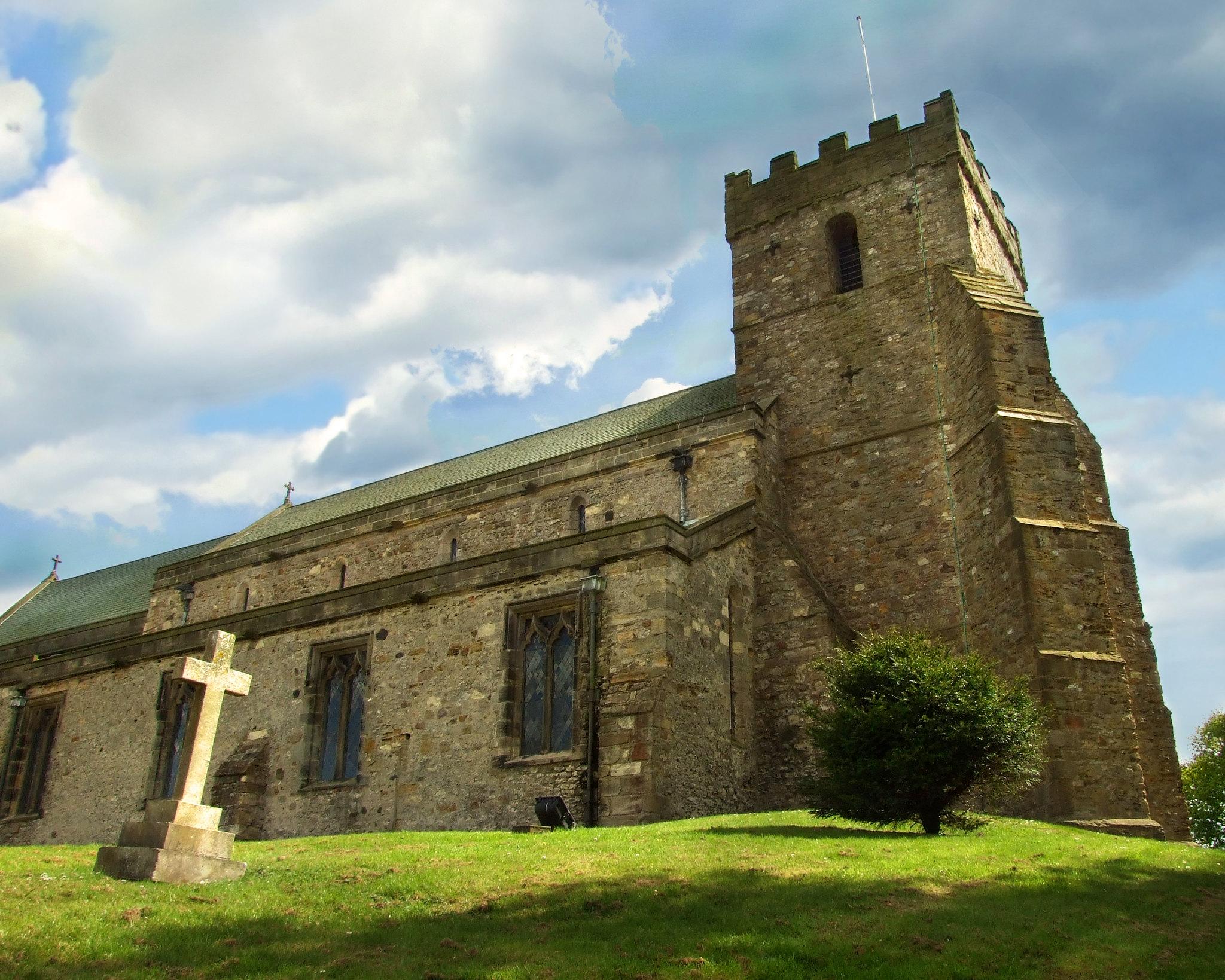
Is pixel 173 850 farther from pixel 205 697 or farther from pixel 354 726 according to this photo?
pixel 354 726

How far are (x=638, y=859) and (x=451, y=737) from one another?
22.7 ft

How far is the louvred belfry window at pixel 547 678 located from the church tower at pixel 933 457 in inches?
151

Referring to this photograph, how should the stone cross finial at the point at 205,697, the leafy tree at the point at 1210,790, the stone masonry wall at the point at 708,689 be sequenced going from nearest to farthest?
the stone cross finial at the point at 205,697 < the stone masonry wall at the point at 708,689 < the leafy tree at the point at 1210,790

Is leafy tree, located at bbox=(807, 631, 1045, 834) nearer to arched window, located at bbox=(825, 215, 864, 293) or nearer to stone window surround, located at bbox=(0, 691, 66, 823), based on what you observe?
arched window, located at bbox=(825, 215, 864, 293)

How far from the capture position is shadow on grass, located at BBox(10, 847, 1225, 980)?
7.15m

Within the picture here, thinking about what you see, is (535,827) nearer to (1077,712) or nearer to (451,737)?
(451,737)

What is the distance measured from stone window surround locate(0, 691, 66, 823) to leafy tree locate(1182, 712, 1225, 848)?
36.4 metres

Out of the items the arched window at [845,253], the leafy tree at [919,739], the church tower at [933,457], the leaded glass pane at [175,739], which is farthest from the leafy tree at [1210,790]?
the leaded glass pane at [175,739]

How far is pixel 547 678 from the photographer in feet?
Result: 55.3

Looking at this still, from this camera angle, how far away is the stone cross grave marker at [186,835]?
975cm

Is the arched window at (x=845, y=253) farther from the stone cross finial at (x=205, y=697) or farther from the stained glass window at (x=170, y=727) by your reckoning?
the stone cross finial at (x=205, y=697)

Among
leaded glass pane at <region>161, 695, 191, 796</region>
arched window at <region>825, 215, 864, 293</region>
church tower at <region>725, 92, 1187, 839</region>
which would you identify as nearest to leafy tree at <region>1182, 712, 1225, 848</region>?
church tower at <region>725, 92, 1187, 839</region>

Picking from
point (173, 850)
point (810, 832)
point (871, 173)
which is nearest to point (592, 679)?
point (810, 832)

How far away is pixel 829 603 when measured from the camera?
19.2 metres
